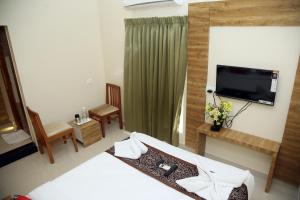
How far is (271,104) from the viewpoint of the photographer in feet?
8.24

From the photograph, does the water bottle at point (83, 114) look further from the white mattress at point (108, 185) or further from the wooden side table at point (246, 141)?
the wooden side table at point (246, 141)

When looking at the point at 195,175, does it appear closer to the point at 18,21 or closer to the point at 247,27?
the point at 247,27

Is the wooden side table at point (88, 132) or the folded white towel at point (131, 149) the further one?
the wooden side table at point (88, 132)

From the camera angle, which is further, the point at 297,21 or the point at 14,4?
the point at 14,4

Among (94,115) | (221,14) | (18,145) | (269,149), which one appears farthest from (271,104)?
(18,145)

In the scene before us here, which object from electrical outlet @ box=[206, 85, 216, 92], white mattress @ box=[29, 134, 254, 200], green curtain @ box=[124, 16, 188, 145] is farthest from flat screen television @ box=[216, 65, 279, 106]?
white mattress @ box=[29, 134, 254, 200]

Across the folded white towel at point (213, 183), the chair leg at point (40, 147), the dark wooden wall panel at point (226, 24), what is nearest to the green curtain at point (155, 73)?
the dark wooden wall panel at point (226, 24)

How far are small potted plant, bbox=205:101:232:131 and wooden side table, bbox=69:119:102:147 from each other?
2.02 meters

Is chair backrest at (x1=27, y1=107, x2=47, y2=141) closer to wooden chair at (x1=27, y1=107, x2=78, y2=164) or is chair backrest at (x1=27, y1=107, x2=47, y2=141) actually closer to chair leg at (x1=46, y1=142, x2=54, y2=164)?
wooden chair at (x1=27, y1=107, x2=78, y2=164)

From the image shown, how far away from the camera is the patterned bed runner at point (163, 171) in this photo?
1928mm

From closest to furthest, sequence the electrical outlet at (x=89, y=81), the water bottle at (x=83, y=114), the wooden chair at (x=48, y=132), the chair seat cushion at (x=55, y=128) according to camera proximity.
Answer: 1. the wooden chair at (x=48, y=132)
2. the chair seat cushion at (x=55, y=128)
3. the water bottle at (x=83, y=114)
4. the electrical outlet at (x=89, y=81)

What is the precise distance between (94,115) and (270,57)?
305 cm

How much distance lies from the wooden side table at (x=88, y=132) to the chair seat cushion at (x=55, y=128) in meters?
0.24

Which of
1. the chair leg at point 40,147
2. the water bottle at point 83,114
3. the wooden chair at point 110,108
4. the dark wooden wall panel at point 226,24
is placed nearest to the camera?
the dark wooden wall panel at point 226,24
